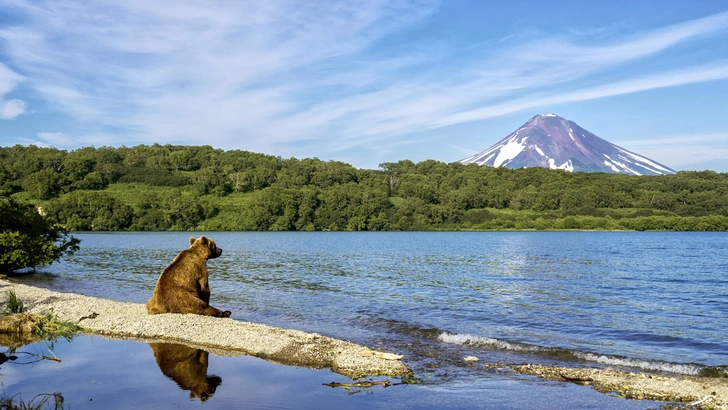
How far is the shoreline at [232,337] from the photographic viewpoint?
410 inches

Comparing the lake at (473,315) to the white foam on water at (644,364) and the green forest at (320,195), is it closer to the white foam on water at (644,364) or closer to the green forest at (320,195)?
the white foam on water at (644,364)

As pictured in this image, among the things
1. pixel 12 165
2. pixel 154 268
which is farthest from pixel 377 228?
pixel 154 268

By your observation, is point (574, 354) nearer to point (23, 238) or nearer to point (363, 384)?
point (363, 384)

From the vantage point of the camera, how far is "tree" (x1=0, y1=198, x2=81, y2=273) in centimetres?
2659

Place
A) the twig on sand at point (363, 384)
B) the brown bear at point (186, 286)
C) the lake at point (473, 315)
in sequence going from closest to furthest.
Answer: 1. the twig on sand at point (363, 384)
2. the lake at point (473, 315)
3. the brown bear at point (186, 286)

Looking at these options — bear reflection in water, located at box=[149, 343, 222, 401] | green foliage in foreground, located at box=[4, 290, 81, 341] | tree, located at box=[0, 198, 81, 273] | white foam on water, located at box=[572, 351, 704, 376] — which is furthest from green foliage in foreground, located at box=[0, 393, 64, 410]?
tree, located at box=[0, 198, 81, 273]

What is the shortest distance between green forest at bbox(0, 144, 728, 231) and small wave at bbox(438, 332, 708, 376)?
116051mm

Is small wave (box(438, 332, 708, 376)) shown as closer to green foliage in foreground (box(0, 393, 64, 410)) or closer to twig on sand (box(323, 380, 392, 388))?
twig on sand (box(323, 380, 392, 388))

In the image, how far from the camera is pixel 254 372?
966cm

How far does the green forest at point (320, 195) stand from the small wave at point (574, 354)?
116m

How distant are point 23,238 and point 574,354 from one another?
1021 inches

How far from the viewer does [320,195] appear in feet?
486

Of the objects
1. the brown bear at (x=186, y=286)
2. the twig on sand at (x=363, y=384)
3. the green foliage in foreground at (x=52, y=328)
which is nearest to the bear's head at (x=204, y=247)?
the brown bear at (x=186, y=286)

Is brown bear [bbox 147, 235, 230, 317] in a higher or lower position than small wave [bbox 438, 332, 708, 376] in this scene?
higher
